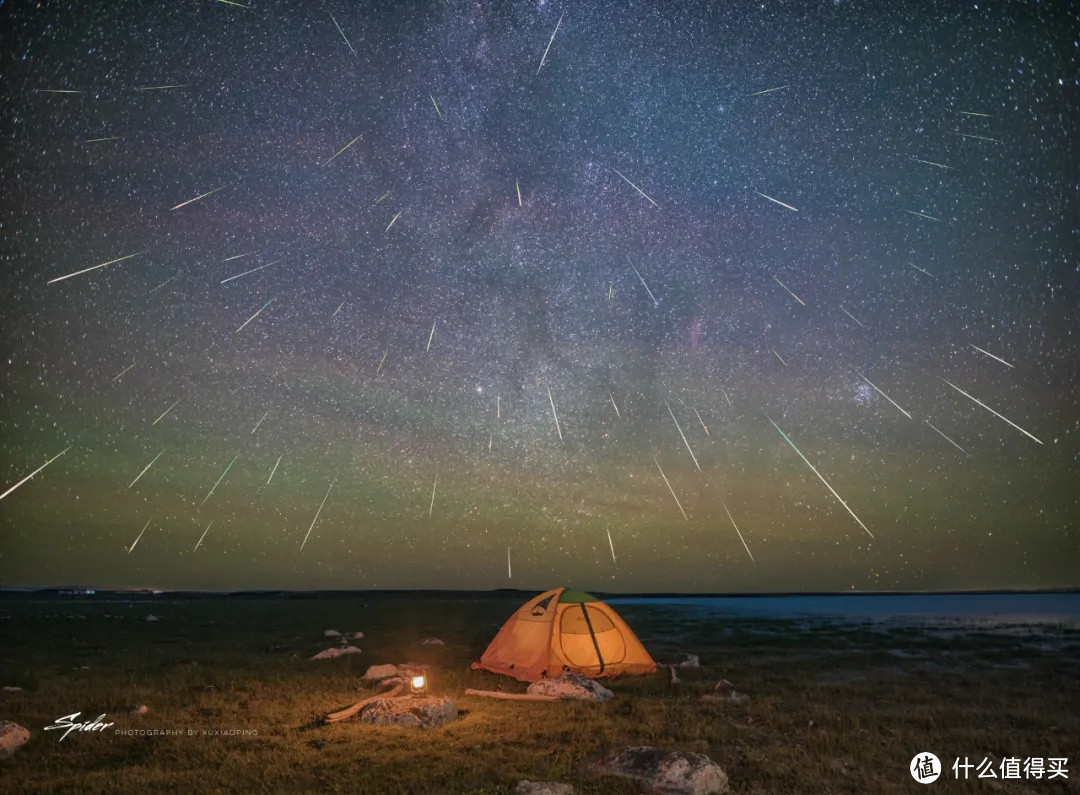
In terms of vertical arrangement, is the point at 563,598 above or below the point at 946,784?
above

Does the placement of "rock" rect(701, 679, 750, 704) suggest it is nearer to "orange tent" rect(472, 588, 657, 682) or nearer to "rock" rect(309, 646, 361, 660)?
"orange tent" rect(472, 588, 657, 682)

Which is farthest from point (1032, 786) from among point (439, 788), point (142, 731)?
point (142, 731)

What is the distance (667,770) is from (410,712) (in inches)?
234

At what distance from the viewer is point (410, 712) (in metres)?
13.6

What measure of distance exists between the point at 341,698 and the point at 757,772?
1004cm

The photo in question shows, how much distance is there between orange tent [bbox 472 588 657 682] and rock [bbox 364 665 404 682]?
2.72 m

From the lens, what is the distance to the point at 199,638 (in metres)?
33.9

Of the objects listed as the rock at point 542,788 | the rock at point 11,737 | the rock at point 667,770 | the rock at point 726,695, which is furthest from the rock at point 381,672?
the rock at point 542,788

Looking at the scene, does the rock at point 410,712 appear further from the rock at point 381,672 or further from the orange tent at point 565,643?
the orange tent at point 565,643

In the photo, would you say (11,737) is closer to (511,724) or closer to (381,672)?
(511,724)

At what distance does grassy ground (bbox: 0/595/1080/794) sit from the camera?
1027 centimetres

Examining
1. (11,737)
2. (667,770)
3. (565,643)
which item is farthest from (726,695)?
(11,737)

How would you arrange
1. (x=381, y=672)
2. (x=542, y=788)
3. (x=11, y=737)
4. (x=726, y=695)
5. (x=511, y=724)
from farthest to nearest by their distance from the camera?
(x=381, y=672)
(x=726, y=695)
(x=511, y=724)
(x=11, y=737)
(x=542, y=788)

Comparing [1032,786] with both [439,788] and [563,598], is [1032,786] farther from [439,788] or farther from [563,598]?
[563,598]
